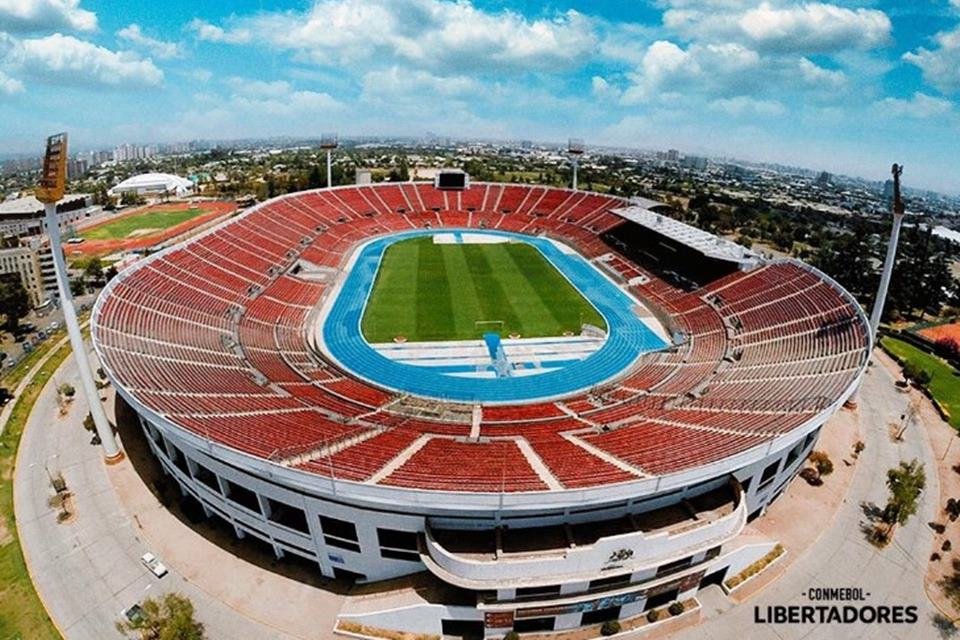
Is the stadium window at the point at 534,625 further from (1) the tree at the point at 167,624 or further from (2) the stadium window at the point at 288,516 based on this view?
(1) the tree at the point at 167,624

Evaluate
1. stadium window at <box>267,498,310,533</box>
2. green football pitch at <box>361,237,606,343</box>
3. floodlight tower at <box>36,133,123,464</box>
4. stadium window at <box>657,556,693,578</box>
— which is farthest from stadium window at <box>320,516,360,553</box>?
green football pitch at <box>361,237,606,343</box>

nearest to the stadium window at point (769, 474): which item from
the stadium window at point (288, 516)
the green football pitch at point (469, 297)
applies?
the stadium window at point (288, 516)

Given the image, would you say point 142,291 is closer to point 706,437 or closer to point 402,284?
point 402,284

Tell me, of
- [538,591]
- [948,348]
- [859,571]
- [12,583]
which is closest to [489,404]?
[538,591]

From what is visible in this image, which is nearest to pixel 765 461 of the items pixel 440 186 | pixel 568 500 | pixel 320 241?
pixel 568 500

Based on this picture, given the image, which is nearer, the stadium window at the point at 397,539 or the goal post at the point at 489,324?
the stadium window at the point at 397,539

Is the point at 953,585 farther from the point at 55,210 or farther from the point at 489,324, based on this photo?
the point at 55,210

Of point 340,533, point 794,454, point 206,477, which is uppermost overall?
point 794,454
